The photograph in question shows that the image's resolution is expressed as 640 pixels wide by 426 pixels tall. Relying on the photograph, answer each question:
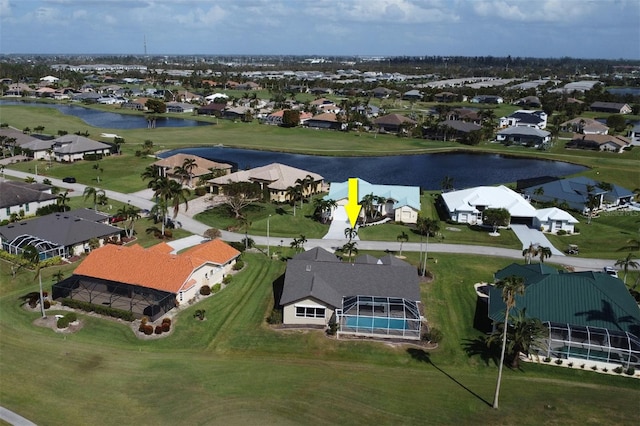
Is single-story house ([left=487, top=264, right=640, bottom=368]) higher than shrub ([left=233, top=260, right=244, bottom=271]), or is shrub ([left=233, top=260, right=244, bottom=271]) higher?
single-story house ([left=487, top=264, right=640, bottom=368])

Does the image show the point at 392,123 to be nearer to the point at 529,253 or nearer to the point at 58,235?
the point at 529,253

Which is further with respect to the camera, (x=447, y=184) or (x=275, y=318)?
(x=447, y=184)

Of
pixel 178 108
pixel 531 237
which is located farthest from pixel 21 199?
pixel 178 108

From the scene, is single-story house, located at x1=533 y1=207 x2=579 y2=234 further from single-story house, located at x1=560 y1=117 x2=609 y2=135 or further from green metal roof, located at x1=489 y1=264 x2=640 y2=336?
single-story house, located at x1=560 y1=117 x2=609 y2=135

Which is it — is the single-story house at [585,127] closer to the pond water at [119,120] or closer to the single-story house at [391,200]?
the single-story house at [391,200]

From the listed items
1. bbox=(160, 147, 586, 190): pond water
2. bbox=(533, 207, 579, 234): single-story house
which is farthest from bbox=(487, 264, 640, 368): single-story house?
bbox=(160, 147, 586, 190): pond water

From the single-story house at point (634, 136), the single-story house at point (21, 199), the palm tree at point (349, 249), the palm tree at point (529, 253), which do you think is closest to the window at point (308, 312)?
the palm tree at point (349, 249)
